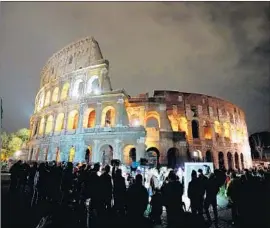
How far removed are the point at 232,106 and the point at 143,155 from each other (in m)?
20.4

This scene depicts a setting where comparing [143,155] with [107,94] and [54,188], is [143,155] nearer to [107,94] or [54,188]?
[107,94]

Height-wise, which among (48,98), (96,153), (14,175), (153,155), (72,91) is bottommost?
(14,175)

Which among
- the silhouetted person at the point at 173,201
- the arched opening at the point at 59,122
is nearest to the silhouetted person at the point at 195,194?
the silhouetted person at the point at 173,201

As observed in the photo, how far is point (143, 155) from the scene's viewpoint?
1956 centimetres

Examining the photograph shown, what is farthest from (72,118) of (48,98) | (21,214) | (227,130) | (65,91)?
(227,130)

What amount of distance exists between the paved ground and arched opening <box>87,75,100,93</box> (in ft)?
55.9

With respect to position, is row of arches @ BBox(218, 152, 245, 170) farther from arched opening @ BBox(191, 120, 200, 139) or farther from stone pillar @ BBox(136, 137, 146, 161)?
stone pillar @ BBox(136, 137, 146, 161)

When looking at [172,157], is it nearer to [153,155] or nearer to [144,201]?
[153,155]

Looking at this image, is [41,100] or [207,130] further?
[41,100]

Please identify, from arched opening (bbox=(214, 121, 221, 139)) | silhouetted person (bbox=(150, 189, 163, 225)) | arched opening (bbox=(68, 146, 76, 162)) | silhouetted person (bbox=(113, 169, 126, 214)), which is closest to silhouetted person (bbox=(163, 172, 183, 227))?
silhouetted person (bbox=(150, 189, 163, 225))

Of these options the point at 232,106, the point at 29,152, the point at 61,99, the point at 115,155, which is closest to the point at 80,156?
the point at 115,155

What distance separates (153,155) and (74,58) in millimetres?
15848

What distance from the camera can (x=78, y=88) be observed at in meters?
26.9

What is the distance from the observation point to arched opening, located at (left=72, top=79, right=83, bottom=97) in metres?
26.1
